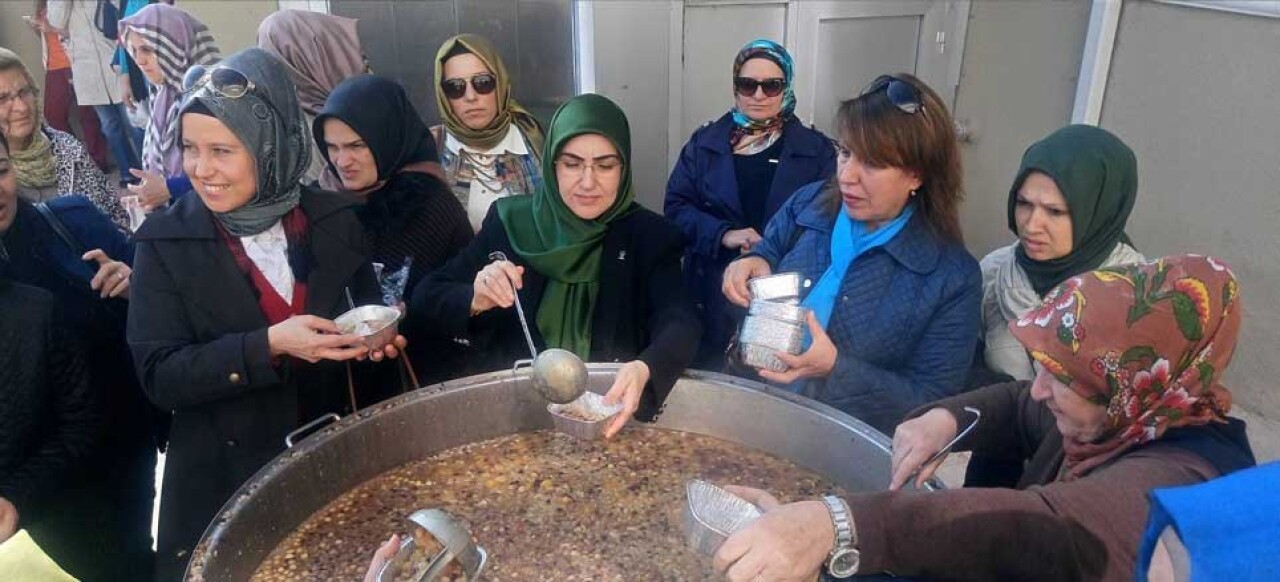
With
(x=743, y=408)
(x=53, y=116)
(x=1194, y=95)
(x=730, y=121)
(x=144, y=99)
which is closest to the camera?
(x=743, y=408)

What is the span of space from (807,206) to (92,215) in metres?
1.98

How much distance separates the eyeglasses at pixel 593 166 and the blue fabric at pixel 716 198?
0.91m

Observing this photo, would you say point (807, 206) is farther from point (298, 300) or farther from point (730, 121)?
point (298, 300)

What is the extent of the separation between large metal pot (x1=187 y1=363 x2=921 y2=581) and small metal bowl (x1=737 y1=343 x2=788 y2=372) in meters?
0.09

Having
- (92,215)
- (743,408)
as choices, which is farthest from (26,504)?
(743,408)

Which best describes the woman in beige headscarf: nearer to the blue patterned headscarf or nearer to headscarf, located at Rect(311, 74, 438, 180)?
headscarf, located at Rect(311, 74, 438, 180)

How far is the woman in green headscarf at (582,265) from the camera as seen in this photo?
2.15 m

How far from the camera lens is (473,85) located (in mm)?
2934

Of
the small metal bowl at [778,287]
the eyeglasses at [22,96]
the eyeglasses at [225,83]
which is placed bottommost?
the small metal bowl at [778,287]

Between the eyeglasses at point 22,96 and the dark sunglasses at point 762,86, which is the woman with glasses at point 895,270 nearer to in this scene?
the dark sunglasses at point 762,86

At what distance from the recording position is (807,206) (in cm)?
224

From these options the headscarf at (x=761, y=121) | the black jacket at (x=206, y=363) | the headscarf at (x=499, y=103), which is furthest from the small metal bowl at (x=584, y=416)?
the headscarf at (x=761, y=121)

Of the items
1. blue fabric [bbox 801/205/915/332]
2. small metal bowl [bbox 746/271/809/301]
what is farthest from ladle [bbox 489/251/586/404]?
blue fabric [bbox 801/205/915/332]

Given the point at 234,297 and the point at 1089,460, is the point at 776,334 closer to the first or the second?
the point at 1089,460
